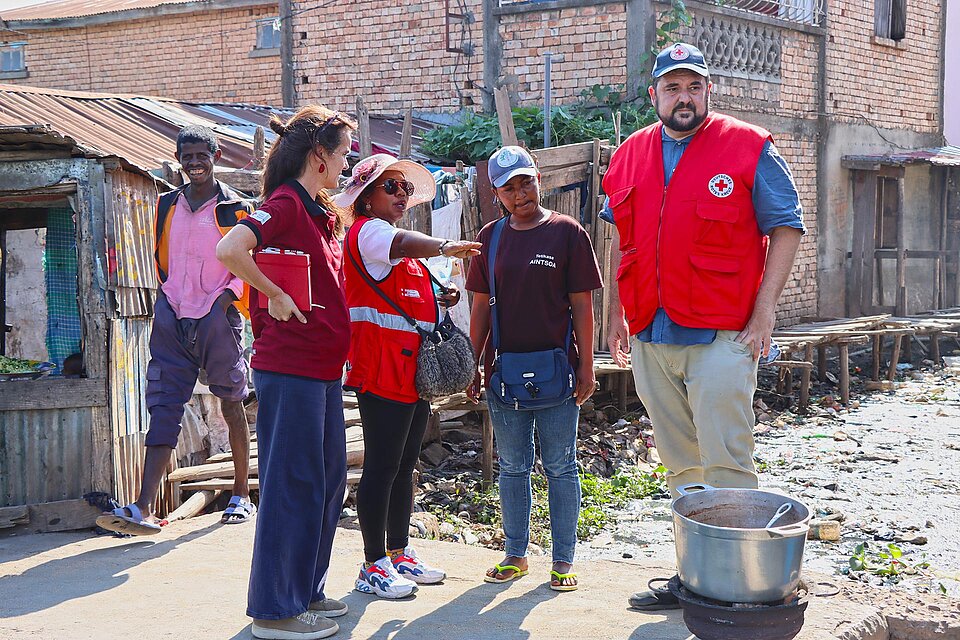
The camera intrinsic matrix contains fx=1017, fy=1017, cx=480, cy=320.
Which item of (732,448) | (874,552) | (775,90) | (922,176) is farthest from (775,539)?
(922,176)

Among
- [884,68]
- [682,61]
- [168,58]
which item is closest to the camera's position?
[682,61]

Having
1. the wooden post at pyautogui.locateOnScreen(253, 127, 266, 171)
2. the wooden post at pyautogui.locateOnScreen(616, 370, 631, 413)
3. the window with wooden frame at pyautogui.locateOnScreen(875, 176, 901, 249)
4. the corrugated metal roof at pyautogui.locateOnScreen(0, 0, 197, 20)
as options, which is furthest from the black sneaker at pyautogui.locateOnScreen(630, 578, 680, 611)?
the corrugated metal roof at pyautogui.locateOnScreen(0, 0, 197, 20)

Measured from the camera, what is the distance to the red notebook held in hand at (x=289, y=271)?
354 cm

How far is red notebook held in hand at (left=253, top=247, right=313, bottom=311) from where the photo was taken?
3545mm

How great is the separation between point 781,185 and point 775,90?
11.0 metres

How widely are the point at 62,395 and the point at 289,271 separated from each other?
2.55 meters

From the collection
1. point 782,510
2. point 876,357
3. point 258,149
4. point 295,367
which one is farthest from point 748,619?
point 876,357

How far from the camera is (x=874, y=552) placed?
20.7ft

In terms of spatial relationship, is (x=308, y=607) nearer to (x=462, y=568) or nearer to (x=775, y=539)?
(x=462, y=568)

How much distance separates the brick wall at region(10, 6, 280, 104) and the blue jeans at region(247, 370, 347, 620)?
1341 cm

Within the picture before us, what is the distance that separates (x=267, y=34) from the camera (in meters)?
16.5

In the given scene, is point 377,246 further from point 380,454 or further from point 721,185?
point 721,185

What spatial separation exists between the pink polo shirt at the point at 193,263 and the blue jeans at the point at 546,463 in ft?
5.69

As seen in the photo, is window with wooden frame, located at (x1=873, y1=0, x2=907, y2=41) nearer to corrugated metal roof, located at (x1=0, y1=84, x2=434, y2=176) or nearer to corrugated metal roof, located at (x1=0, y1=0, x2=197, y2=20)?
corrugated metal roof, located at (x1=0, y1=84, x2=434, y2=176)
